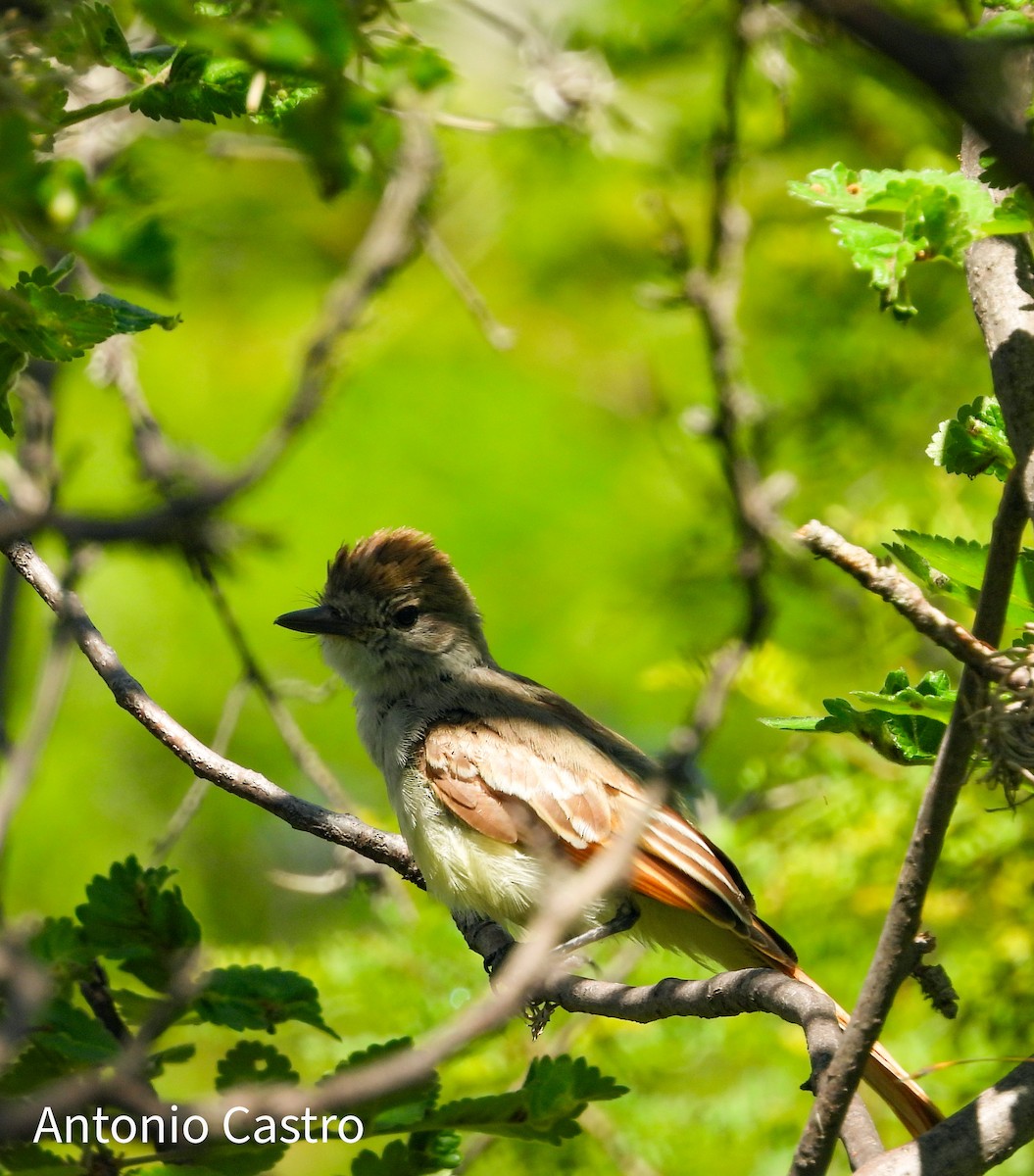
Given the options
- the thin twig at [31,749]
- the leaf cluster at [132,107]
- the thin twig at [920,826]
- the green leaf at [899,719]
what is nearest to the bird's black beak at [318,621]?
the thin twig at [31,749]

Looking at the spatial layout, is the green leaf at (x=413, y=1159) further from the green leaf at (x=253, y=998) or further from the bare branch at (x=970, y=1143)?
the bare branch at (x=970, y=1143)

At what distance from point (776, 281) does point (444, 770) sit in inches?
141

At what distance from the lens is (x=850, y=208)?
213 cm

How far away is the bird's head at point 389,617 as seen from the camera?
5027mm

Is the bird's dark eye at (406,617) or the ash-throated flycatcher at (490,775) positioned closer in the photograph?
the ash-throated flycatcher at (490,775)

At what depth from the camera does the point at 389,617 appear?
5.09 metres

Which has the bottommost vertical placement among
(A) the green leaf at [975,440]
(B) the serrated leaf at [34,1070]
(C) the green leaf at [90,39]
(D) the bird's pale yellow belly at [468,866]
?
(B) the serrated leaf at [34,1070]

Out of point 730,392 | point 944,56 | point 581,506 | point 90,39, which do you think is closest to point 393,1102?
point 90,39

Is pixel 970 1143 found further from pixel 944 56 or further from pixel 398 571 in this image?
pixel 398 571

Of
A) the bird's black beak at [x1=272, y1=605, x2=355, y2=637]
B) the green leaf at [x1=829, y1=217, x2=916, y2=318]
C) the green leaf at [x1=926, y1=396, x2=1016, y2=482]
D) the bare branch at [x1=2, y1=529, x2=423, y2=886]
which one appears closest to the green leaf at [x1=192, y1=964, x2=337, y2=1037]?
the bare branch at [x1=2, y1=529, x2=423, y2=886]

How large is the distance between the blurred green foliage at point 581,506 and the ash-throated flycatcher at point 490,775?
1.26 feet

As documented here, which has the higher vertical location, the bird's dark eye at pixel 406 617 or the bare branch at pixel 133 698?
the bird's dark eye at pixel 406 617

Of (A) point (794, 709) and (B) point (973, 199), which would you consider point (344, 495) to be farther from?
(B) point (973, 199)

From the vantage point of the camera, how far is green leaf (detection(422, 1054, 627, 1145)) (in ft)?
8.20
